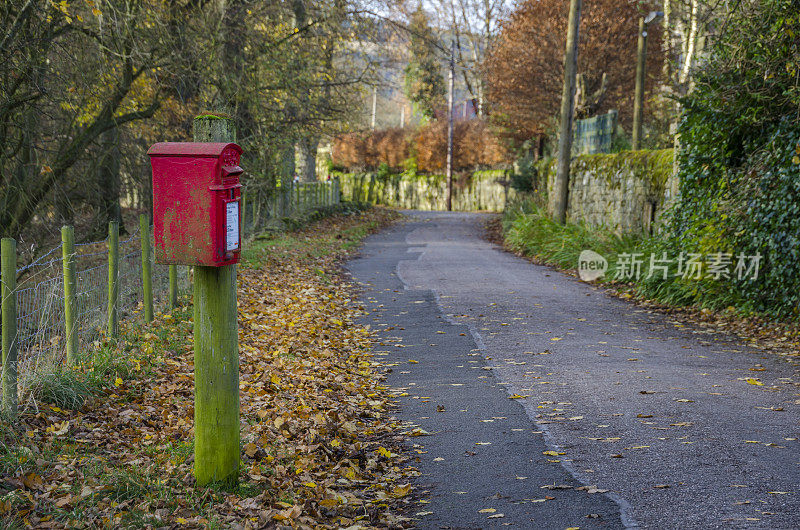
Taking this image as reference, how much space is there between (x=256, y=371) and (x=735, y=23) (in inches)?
304

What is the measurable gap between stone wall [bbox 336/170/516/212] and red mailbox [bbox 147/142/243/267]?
3178 centimetres

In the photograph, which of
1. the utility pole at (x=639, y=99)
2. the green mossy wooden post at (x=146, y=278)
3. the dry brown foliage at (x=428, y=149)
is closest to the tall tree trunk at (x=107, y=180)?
the green mossy wooden post at (x=146, y=278)

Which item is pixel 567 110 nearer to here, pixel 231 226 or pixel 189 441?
pixel 189 441

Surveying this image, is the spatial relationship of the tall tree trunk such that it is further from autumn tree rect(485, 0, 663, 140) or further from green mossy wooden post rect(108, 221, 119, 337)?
autumn tree rect(485, 0, 663, 140)

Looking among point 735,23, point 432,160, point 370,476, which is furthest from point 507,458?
point 432,160

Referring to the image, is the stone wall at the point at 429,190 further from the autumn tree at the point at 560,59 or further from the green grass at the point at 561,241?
the green grass at the point at 561,241

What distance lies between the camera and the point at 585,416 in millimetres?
5609

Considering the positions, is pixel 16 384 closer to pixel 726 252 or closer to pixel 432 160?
pixel 726 252

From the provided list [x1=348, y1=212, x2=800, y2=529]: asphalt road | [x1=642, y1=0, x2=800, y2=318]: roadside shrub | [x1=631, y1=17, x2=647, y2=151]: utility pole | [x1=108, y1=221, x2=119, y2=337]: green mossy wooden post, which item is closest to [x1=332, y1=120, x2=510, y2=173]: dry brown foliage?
[x1=631, y1=17, x2=647, y2=151]: utility pole

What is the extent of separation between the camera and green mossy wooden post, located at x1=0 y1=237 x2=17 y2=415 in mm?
5000

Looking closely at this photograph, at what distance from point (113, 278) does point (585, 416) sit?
15.5 ft

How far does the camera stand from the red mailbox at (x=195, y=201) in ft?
12.7

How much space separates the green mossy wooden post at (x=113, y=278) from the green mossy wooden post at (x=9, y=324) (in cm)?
194

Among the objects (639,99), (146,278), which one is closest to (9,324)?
(146,278)
